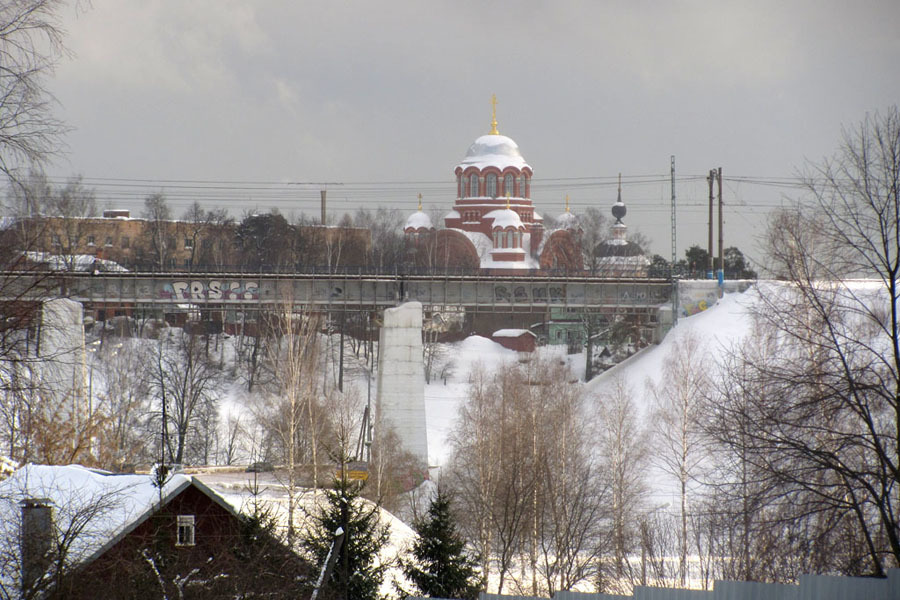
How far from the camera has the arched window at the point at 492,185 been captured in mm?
84125

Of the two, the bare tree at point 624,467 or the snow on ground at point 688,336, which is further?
A: the snow on ground at point 688,336

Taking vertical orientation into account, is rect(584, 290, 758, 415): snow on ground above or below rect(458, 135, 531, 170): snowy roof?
below

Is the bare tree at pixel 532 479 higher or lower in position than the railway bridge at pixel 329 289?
lower

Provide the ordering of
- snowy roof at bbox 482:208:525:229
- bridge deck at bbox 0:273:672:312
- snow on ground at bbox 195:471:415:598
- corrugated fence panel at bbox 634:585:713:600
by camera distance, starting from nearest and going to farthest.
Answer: corrugated fence panel at bbox 634:585:713:600 < snow on ground at bbox 195:471:415:598 < bridge deck at bbox 0:273:672:312 < snowy roof at bbox 482:208:525:229

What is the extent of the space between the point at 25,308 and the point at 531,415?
22436mm

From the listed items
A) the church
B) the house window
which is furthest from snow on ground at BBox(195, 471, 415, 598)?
the church

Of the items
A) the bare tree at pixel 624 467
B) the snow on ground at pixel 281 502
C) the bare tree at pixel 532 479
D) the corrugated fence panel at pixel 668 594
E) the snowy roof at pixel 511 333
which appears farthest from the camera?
the snowy roof at pixel 511 333

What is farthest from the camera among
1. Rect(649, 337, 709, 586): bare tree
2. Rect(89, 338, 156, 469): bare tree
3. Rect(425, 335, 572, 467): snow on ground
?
Rect(425, 335, 572, 467): snow on ground

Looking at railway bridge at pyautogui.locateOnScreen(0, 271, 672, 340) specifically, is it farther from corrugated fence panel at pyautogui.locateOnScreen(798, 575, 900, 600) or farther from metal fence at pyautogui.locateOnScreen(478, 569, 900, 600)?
corrugated fence panel at pyautogui.locateOnScreen(798, 575, 900, 600)

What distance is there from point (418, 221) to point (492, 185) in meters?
6.87

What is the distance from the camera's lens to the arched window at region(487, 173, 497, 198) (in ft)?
276

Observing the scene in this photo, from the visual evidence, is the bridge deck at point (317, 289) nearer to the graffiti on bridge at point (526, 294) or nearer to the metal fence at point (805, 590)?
the graffiti on bridge at point (526, 294)

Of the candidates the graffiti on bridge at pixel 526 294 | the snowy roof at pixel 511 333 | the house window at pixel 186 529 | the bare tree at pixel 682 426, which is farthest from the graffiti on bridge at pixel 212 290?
the snowy roof at pixel 511 333

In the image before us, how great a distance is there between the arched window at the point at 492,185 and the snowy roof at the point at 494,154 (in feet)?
2.96
